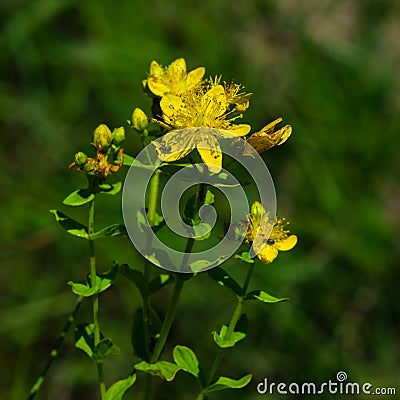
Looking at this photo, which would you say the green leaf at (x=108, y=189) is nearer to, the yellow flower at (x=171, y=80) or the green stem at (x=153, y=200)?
the green stem at (x=153, y=200)

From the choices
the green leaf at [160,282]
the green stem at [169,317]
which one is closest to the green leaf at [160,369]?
the green stem at [169,317]

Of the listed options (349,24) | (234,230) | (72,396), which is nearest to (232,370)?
(72,396)

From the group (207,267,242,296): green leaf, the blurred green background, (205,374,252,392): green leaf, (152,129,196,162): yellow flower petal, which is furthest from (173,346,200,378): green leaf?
the blurred green background

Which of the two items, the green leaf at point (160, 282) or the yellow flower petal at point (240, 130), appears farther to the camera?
the green leaf at point (160, 282)

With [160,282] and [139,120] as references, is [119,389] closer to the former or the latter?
[160,282]

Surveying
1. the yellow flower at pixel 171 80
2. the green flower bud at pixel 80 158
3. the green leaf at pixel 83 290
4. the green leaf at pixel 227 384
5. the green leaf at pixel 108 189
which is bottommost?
the green leaf at pixel 227 384

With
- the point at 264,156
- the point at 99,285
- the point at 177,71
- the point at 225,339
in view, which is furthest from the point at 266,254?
the point at 264,156
